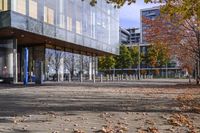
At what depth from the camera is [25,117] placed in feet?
36.4

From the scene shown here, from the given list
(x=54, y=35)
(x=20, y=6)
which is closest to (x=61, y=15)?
(x=54, y=35)

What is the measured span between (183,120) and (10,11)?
21.8m

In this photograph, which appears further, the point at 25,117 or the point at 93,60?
the point at 93,60

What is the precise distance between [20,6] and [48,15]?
449cm

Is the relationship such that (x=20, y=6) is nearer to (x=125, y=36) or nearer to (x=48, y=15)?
(x=48, y=15)

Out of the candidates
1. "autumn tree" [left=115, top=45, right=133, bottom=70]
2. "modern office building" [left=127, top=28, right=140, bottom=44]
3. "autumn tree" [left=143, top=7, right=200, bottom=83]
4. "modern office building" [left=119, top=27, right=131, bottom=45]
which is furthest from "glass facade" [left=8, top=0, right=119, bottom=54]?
"modern office building" [left=127, top=28, right=140, bottom=44]

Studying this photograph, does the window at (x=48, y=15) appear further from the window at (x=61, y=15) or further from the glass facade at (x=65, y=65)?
the glass facade at (x=65, y=65)

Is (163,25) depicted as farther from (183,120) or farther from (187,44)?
(183,120)

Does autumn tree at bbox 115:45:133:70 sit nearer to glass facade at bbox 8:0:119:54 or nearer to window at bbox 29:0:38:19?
glass facade at bbox 8:0:119:54

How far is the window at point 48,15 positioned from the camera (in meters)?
35.3

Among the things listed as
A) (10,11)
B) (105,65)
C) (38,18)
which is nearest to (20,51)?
(38,18)

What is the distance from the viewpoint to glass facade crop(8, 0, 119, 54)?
1267 inches

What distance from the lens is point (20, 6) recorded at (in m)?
31.7

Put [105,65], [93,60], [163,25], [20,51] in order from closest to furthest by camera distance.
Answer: [163,25] < [20,51] < [93,60] < [105,65]
